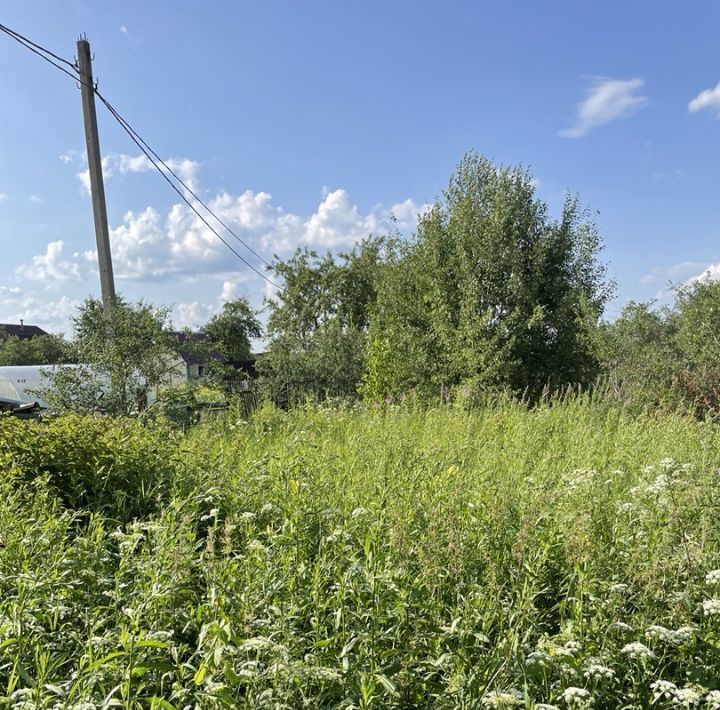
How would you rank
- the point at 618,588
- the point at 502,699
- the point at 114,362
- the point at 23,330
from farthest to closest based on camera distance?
1. the point at 23,330
2. the point at 114,362
3. the point at 618,588
4. the point at 502,699

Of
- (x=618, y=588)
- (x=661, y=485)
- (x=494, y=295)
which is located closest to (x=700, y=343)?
(x=494, y=295)

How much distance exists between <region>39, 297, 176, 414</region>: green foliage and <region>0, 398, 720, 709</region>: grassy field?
3029 millimetres

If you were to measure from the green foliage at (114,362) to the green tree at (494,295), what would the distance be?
21.0 ft

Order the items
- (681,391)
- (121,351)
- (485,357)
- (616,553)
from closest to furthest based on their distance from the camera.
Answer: (616,553) → (121,351) → (681,391) → (485,357)

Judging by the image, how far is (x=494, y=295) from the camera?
38.8 feet

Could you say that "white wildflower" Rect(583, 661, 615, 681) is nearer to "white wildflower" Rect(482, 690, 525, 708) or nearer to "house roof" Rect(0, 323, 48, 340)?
"white wildflower" Rect(482, 690, 525, 708)

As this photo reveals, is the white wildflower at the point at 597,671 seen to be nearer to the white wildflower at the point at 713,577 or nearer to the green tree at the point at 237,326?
the white wildflower at the point at 713,577

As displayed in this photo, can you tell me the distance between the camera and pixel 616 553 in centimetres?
260

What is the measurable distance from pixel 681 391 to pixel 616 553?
8907mm

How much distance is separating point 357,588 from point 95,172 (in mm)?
8024

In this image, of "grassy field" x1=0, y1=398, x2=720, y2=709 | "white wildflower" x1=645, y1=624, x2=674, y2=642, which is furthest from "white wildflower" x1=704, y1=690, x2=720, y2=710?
"white wildflower" x1=645, y1=624, x2=674, y2=642

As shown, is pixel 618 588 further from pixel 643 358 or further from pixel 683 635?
pixel 643 358

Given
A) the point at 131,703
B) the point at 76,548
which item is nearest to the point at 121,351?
the point at 76,548

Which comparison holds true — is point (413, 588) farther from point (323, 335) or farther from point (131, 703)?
point (323, 335)
